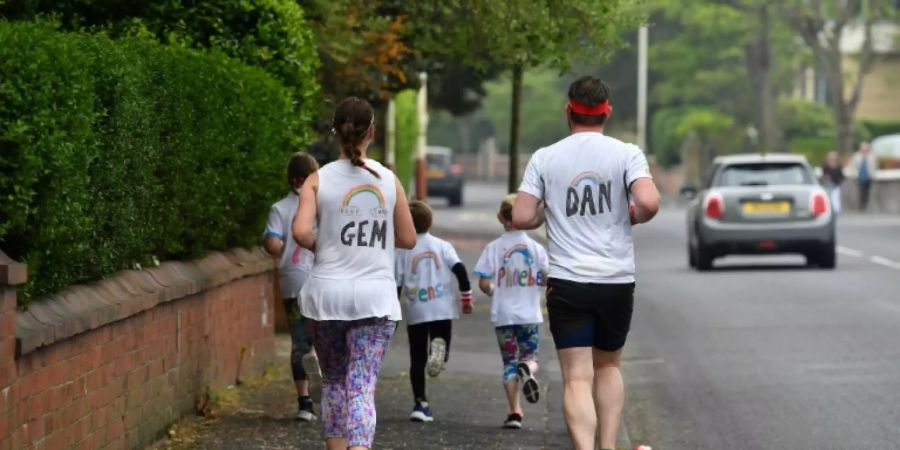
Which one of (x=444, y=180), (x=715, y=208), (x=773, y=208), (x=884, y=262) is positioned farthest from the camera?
(x=444, y=180)

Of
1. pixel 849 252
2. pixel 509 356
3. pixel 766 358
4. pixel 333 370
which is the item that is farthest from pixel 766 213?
pixel 333 370

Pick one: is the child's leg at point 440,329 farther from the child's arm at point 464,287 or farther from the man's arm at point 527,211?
the man's arm at point 527,211

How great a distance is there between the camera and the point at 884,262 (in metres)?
27.4

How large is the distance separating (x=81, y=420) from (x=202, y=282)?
8.95ft

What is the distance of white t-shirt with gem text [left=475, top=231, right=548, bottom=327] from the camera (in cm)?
1117

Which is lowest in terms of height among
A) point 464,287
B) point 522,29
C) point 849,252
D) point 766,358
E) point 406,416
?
point 406,416

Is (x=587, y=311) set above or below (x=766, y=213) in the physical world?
below

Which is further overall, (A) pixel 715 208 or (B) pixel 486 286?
(A) pixel 715 208

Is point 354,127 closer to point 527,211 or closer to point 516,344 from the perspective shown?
point 527,211

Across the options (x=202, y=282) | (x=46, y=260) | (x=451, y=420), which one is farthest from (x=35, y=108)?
(x=451, y=420)

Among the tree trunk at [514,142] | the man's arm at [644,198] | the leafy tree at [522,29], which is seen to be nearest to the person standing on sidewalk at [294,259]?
the man's arm at [644,198]

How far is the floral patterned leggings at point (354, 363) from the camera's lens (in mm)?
8141

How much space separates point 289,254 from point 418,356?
36.0 inches

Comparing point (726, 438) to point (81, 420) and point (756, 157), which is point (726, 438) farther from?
point (756, 157)
